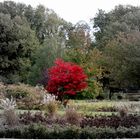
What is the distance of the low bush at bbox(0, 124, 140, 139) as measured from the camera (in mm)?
13875

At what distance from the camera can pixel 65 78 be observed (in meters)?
30.2

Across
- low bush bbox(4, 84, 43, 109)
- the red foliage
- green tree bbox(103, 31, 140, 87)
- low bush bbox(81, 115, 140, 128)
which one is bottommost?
low bush bbox(81, 115, 140, 128)

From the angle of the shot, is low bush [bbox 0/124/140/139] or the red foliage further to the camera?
the red foliage

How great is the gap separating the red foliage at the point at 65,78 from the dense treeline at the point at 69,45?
12650 mm

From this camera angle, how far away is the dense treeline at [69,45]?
44844mm

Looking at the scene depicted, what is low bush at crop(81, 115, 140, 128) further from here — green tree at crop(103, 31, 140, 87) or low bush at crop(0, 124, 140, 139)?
green tree at crop(103, 31, 140, 87)

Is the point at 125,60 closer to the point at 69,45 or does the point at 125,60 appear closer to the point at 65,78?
the point at 69,45

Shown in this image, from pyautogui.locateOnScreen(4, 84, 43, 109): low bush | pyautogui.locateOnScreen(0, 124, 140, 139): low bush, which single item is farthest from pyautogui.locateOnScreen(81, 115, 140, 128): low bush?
pyautogui.locateOnScreen(4, 84, 43, 109): low bush

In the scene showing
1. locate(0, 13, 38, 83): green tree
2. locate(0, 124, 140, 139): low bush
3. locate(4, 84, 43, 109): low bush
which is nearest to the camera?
locate(0, 124, 140, 139): low bush

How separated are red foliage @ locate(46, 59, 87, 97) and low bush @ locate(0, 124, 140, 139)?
15866 mm

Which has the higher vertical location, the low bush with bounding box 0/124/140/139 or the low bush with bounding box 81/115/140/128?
the low bush with bounding box 81/115/140/128

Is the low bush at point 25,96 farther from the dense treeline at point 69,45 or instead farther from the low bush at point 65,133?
the dense treeline at point 69,45

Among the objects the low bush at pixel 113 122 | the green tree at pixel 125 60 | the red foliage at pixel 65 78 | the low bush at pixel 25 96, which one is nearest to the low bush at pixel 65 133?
the low bush at pixel 113 122

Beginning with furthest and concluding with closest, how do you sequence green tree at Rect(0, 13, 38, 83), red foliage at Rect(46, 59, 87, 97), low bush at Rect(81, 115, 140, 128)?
green tree at Rect(0, 13, 38, 83) < red foliage at Rect(46, 59, 87, 97) < low bush at Rect(81, 115, 140, 128)
